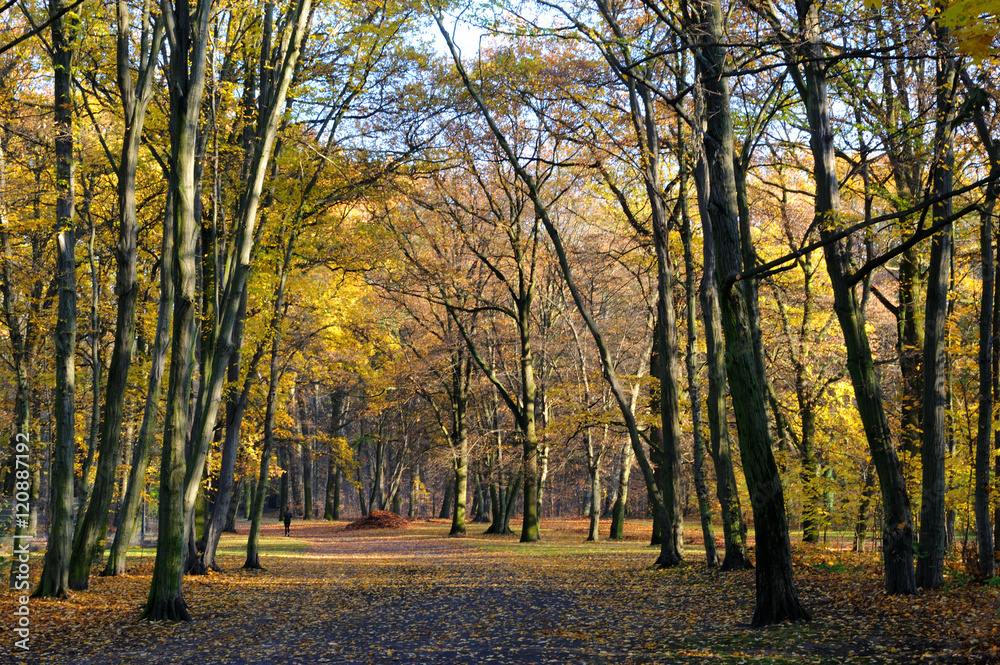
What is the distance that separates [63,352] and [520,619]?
7.51m

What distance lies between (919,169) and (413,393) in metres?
21.1

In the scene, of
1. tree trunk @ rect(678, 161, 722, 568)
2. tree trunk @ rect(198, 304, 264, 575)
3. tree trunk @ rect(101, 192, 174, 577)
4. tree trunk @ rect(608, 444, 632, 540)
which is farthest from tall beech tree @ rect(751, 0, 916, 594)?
tree trunk @ rect(608, 444, 632, 540)

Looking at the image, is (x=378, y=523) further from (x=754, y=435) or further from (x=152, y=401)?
(x=754, y=435)

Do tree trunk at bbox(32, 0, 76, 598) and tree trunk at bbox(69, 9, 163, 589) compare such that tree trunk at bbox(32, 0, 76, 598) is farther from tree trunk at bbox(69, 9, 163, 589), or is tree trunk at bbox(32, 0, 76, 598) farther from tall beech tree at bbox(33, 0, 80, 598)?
tree trunk at bbox(69, 9, 163, 589)

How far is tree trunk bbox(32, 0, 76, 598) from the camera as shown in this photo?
10.4m

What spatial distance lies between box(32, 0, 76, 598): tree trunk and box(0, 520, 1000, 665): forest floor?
563 millimetres

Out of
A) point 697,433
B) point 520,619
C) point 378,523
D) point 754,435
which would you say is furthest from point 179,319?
point 378,523

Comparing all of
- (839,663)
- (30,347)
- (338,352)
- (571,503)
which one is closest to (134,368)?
(30,347)

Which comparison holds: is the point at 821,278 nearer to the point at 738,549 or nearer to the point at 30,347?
the point at 738,549

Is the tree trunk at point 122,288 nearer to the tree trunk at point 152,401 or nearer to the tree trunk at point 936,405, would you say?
the tree trunk at point 152,401

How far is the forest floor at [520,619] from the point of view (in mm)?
6902

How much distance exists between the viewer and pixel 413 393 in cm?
2961

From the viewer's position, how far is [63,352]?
10.8m

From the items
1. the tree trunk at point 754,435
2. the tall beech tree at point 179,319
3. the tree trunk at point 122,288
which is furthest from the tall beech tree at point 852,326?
the tree trunk at point 122,288
